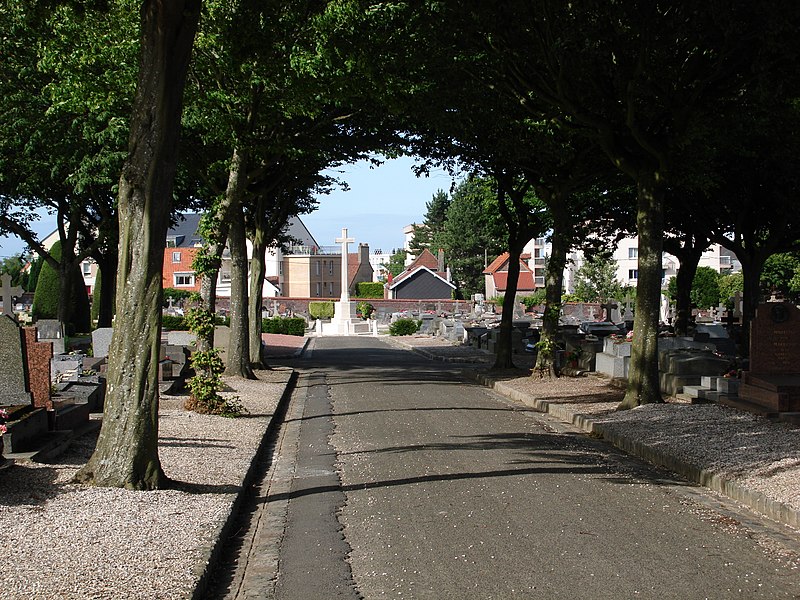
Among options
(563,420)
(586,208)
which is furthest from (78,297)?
(563,420)

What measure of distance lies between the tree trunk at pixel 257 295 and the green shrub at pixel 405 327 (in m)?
32.2

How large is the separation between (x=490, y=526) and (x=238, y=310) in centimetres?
1740

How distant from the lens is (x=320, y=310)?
91.4 m

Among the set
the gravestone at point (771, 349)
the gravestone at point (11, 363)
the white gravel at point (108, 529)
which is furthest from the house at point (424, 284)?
the white gravel at point (108, 529)

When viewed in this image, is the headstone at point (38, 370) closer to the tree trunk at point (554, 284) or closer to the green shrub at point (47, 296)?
the tree trunk at point (554, 284)

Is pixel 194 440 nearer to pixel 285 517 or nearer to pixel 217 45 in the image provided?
pixel 285 517

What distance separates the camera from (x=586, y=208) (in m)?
36.1

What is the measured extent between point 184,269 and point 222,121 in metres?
97.1

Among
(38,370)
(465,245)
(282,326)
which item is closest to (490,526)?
(38,370)

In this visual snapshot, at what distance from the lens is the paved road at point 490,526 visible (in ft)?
22.5

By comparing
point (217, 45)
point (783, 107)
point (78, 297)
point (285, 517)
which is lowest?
point (285, 517)

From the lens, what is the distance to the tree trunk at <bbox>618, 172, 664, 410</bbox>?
17219 mm

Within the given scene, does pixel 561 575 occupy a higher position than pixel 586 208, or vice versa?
pixel 586 208

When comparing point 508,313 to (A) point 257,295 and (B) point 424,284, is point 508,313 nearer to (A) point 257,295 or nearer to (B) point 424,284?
(A) point 257,295
